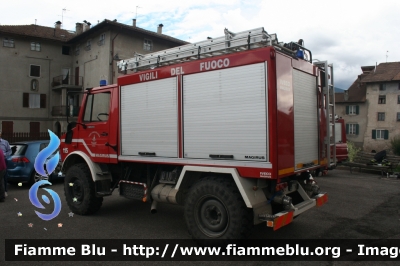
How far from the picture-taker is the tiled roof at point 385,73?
1547 inches

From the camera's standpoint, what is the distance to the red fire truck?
14.4ft

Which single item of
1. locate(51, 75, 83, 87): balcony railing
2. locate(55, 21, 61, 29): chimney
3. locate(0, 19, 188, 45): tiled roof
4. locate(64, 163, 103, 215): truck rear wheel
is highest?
locate(55, 21, 61, 29): chimney

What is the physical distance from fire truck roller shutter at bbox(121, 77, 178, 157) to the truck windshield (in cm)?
56

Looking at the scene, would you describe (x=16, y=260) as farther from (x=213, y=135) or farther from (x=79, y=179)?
(x=213, y=135)

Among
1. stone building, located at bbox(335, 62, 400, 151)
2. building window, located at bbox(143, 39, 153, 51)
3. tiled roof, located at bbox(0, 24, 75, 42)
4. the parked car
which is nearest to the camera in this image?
the parked car

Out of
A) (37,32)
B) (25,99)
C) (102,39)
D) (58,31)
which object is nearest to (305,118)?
(102,39)

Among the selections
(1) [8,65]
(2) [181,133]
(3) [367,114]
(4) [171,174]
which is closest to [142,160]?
(4) [171,174]

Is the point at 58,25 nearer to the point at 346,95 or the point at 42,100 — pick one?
the point at 42,100

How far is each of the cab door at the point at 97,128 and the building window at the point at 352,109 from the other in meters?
42.7

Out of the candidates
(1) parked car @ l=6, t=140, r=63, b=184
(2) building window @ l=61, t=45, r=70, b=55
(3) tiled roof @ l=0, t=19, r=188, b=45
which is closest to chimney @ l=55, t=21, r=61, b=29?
(3) tiled roof @ l=0, t=19, r=188, b=45

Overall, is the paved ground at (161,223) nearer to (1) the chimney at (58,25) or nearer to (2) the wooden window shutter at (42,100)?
(2) the wooden window shutter at (42,100)

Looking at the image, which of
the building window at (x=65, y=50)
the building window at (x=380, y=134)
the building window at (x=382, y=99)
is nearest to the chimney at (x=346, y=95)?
the building window at (x=382, y=99)

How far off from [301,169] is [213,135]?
1.46 metres

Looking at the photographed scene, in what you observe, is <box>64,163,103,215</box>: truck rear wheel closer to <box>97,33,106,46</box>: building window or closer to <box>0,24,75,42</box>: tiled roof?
<box>97,33,106,46</box>: building window
